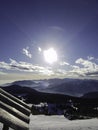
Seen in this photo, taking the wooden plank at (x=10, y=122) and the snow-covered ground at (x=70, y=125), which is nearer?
the wooden plank at (x=10, y=122)

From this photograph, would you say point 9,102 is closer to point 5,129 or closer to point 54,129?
point 5,129

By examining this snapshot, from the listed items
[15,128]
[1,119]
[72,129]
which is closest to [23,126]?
[15,128]

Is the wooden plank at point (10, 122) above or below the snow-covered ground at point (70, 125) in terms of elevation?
below

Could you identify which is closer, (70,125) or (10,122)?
(10,122)

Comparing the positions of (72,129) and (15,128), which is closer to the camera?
(15,128)

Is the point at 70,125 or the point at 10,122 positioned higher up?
the point at 70,125

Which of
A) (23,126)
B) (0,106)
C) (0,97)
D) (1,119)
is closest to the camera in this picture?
(1,119)

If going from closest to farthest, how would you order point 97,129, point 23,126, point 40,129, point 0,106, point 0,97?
point 23,126, point 0,106, point 0,97, point 97,129, point 40,129

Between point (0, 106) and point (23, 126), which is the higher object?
point (0, 106)

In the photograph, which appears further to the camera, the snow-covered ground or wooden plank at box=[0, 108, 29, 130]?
the snow-covered ground

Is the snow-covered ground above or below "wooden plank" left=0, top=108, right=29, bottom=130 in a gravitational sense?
above
